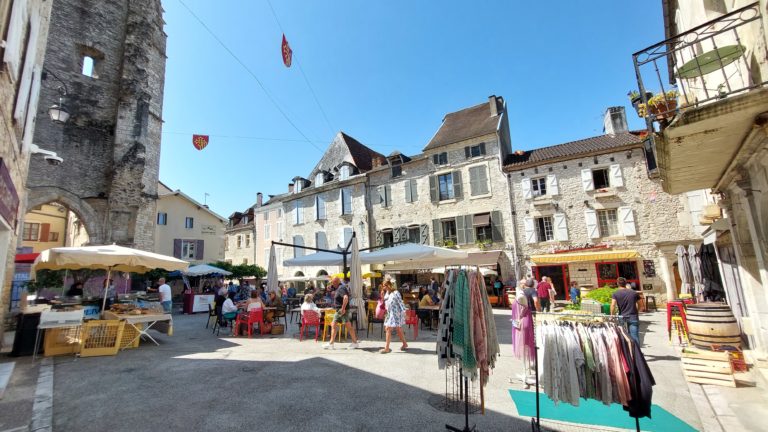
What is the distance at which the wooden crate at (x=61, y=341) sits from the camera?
23.2ft

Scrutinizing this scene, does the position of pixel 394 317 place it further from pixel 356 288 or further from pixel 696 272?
pixel 696 272

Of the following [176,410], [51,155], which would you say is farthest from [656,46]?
[51,155]

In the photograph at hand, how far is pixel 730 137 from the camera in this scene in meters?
4.11

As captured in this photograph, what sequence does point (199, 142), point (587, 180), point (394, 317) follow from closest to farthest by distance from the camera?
point (394, 317)
point (199, 142)
point (587, 180)

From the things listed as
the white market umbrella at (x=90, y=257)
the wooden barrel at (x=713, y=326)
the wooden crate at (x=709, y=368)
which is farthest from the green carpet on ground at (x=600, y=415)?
the white market umbrella at (x=90, y=257)

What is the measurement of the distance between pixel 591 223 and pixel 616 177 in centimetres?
232

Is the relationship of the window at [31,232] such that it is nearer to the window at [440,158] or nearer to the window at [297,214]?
the window at [297,214]

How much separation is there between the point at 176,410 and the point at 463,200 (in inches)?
668

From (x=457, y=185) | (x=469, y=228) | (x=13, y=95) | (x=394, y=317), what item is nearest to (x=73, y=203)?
(x=13, y=95)

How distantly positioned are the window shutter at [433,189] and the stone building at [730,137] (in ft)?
44.4

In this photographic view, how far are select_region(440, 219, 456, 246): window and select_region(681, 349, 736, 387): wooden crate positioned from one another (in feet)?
46.3

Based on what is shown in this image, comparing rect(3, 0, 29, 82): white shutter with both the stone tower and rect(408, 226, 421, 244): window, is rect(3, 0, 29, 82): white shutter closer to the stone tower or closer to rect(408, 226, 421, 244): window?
the stone tower

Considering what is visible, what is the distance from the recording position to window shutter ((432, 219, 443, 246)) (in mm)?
19594

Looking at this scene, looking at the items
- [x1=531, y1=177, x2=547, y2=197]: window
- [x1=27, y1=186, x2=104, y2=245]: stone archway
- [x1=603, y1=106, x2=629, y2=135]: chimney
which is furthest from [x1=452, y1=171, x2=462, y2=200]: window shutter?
[x1=27, y1=186, x2=104, y2=245]: stone archway
